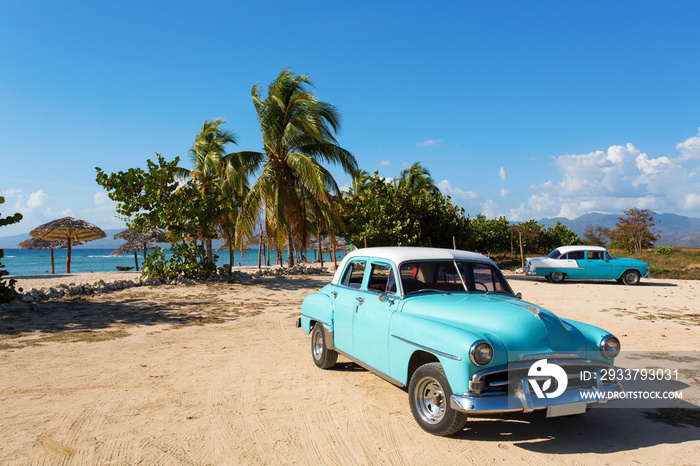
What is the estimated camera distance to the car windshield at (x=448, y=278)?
4.90 metres

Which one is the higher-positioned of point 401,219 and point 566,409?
A: point 401,219

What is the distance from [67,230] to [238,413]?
2361cm

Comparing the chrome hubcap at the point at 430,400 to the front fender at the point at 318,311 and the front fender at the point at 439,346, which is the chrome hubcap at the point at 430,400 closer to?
the front fender at the point at 439,346

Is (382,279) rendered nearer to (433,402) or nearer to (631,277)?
(433,402)

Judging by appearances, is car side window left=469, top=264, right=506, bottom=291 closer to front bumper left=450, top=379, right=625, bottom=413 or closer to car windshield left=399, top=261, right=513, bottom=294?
car windshield left=399, top=261, right=513, bottom=294

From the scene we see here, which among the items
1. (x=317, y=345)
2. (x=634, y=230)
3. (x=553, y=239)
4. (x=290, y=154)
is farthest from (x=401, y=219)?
(x=634, y=230)

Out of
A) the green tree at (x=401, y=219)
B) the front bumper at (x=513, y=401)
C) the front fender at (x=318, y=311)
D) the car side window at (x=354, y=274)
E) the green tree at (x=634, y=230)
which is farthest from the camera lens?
the green tree at (x=634, y=230)

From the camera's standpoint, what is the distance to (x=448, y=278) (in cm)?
504

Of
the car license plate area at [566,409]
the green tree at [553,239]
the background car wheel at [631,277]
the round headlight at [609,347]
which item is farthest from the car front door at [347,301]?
the green tree at [553,239]

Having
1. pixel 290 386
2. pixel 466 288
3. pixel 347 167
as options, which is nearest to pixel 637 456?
pixel 466 288

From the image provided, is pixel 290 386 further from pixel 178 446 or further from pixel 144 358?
pixel 144 358

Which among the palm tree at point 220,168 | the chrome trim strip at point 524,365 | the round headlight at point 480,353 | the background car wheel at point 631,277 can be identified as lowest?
the background car wheel at point 631,277

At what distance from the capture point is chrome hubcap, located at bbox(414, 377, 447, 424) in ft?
12.9

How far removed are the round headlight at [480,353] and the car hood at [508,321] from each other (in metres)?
0.20
